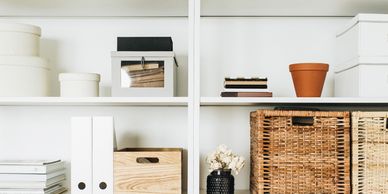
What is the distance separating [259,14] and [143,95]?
1.98 feet

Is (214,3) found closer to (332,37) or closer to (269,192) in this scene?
(332,37)

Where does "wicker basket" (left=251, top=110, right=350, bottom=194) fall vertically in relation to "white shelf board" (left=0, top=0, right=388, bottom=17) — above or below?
below

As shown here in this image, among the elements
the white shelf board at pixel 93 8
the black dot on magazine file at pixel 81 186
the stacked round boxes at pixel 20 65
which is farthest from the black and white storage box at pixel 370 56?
the stacked round boxes at pixel 20 65

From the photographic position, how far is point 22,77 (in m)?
1.59

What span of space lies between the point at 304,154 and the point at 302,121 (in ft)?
0.38

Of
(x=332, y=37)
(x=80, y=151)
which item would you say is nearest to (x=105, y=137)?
(x=80, y=151)

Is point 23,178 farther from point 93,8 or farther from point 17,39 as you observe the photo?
point 93,8

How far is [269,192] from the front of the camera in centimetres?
155

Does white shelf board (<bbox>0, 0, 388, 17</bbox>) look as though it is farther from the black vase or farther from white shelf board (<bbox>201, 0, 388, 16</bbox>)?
the black vase

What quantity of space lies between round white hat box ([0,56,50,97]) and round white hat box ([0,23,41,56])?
33mm

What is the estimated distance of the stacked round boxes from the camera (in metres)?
1.58

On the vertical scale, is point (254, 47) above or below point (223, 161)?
above

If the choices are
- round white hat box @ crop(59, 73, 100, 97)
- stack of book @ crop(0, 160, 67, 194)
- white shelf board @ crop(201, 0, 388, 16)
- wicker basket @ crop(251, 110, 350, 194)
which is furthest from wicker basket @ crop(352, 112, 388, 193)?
stack of book @ crop(0, 160, 67, 194)

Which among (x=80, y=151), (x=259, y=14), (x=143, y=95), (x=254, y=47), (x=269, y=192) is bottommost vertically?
(x=269, y=192)
